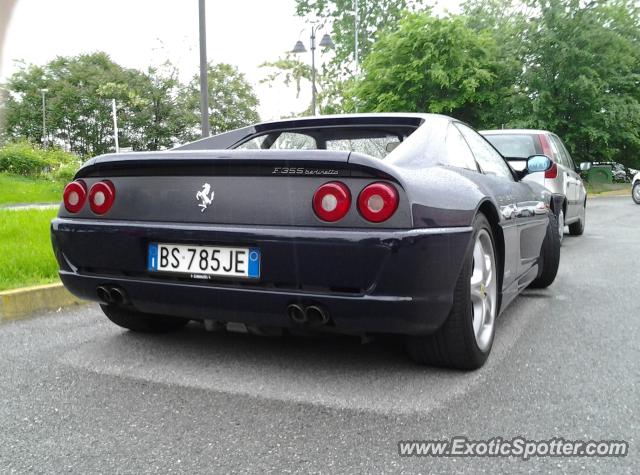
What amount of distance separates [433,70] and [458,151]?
20.9 m

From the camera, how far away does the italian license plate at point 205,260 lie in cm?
263

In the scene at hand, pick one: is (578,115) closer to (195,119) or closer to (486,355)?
(486,355)

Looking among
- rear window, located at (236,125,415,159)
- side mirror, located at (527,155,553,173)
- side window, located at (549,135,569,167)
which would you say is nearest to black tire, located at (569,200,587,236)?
side window, located at (549,135,569,167)

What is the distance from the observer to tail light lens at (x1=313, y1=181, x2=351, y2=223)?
8.20 feet

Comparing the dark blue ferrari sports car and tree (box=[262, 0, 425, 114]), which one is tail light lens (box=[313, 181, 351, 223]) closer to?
the dark blue ferrari sports car

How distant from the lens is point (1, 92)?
0.53 m

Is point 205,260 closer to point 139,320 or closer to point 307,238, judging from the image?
point 307,238

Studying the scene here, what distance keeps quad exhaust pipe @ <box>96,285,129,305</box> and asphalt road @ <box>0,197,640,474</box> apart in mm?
306

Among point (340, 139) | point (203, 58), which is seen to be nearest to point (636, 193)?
point (203, 58)

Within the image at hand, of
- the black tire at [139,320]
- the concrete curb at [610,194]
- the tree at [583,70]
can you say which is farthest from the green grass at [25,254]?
the concrete curb at [610,194]

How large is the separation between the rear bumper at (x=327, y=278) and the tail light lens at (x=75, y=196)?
326 mm

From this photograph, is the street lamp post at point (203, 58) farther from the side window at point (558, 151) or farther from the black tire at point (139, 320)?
the black tire at point (139, 320)

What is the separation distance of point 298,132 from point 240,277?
122cm

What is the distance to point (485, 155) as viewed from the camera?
3.86 m
